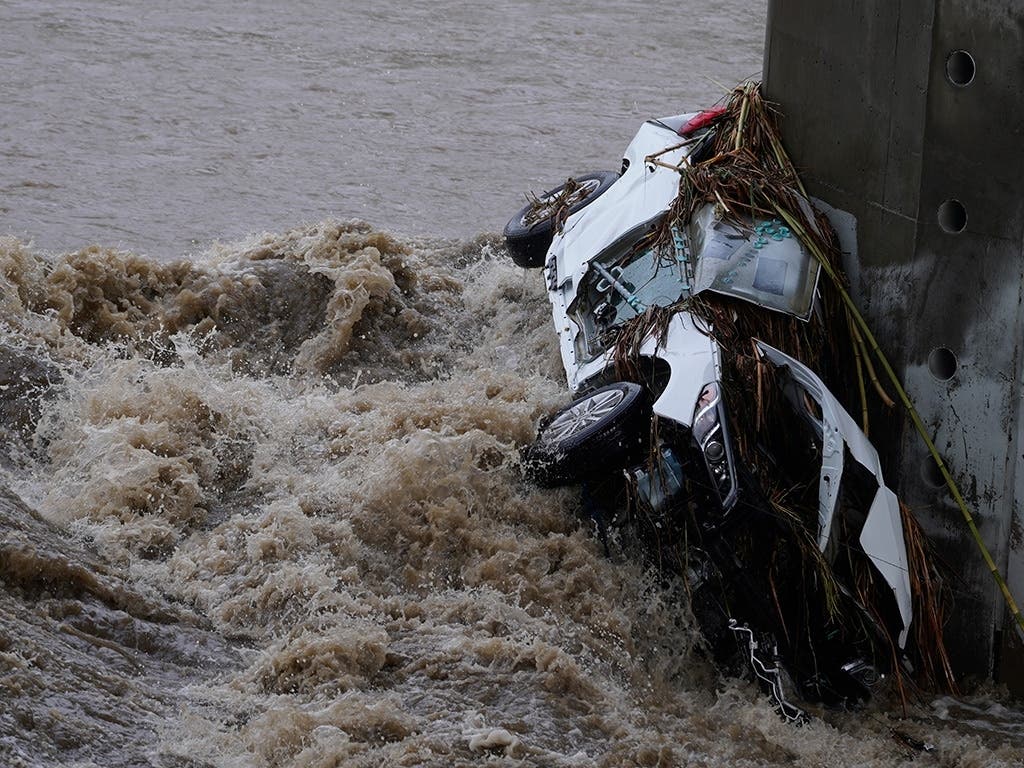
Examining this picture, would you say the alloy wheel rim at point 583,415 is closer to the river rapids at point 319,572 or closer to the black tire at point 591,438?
the black tire at point 591,438

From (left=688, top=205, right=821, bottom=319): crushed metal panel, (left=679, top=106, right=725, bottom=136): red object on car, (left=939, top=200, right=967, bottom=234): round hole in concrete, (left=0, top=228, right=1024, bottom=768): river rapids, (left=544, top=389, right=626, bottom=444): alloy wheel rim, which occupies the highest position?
(left=679, top=106, right=725, bottom=136): red object on car

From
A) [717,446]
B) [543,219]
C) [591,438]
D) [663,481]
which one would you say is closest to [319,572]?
[591,438]

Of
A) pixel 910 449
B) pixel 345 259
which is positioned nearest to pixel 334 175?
pixel 345 259

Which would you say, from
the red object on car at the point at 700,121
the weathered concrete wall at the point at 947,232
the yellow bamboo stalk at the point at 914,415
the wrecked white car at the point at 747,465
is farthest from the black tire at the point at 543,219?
the weathered concrete wall at the point at 947,232

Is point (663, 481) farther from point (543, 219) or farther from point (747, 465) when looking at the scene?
point (543, 219)

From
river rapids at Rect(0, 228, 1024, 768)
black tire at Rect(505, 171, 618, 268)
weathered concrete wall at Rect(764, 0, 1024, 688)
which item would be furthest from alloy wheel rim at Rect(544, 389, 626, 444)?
black tire at Rect(505, 171, 618, 268)

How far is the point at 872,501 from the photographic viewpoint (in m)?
6.29

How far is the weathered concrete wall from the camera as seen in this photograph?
6.09 m

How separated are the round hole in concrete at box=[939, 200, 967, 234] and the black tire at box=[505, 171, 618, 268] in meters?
2.85

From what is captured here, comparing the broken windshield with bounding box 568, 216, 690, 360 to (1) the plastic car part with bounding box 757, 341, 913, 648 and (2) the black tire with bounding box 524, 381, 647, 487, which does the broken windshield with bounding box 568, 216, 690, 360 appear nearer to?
(2) the black tire with bounding box 524, 381, 647, 487

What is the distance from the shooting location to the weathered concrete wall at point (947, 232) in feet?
20.0

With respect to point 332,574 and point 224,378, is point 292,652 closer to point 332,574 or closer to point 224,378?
point 332,574

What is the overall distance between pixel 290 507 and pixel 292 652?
4.38ft

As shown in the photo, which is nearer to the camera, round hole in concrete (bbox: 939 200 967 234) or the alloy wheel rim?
round hole in concrete (bbox: 939 200 967 234)
